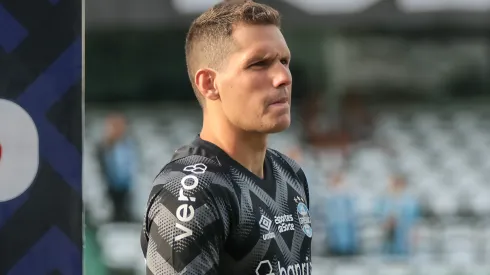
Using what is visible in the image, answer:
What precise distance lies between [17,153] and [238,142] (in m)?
0.51

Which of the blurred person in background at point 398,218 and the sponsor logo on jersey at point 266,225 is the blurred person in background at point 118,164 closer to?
the blurred person in background at point 398,218

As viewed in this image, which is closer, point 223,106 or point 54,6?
point 54,6

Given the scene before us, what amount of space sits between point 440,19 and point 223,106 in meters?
10.2

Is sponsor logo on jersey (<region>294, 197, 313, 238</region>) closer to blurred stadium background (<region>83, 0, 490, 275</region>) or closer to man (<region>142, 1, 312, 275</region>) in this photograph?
man (<region>142, 1, 312, 275</region>)

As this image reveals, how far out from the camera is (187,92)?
1241 centimetres

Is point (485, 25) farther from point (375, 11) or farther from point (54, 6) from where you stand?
point (54, 6)

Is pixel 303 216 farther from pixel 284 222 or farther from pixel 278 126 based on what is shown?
pixel 278 126

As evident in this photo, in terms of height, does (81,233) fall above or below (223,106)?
below

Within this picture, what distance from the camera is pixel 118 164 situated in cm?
1034

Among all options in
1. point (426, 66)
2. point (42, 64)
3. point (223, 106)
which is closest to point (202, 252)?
point (223, 106)

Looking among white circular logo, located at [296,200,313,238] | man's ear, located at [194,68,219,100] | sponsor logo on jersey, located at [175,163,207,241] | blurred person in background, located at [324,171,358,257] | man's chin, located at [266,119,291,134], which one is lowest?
blurred person in background, located at [324,171,358,257]

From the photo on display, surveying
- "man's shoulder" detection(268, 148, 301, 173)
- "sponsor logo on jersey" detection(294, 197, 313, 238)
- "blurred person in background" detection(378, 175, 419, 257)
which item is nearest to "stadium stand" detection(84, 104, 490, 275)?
"blurred person in background" detection(378, 175, 419, 257)

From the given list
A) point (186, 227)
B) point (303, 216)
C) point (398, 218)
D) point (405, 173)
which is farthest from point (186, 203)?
point (405, 173)

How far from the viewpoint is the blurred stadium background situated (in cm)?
1066
